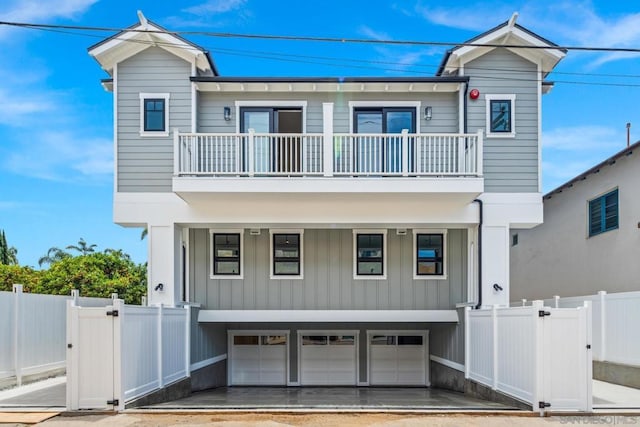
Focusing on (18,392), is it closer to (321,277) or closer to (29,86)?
(321,277)

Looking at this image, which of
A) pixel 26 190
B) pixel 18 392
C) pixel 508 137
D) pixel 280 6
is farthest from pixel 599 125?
pixel 26 190

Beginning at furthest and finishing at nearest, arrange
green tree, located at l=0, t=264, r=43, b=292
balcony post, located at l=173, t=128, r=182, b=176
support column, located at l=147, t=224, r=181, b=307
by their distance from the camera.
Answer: green tree, located at l=0, t=264, r=43, b=292, support column, located at l=147, t=224, r=181, b=307, balcony post, located at l=173, t=128, r=182, b=176

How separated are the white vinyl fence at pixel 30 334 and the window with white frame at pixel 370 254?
6.07m

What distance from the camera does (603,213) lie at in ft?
44.5

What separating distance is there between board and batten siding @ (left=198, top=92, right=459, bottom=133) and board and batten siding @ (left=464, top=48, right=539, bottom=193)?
0.65 m

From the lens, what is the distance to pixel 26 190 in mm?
32312

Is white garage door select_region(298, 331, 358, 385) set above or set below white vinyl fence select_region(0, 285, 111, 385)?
below

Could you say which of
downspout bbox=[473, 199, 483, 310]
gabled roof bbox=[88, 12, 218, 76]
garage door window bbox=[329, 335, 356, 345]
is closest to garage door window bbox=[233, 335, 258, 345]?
garage door window bbox=[329, 335, 356, 345]

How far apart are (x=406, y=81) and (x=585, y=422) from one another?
754 centimetres

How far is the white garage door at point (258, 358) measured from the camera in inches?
506

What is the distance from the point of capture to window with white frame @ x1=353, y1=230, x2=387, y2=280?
11.7 metres

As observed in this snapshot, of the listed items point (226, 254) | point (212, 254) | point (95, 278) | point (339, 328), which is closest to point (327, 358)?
point (339, 328)

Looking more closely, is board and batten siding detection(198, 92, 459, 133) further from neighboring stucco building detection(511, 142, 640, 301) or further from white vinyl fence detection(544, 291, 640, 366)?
white vinyl fence detection(544, 291, 640, 366)

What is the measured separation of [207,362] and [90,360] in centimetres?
452
